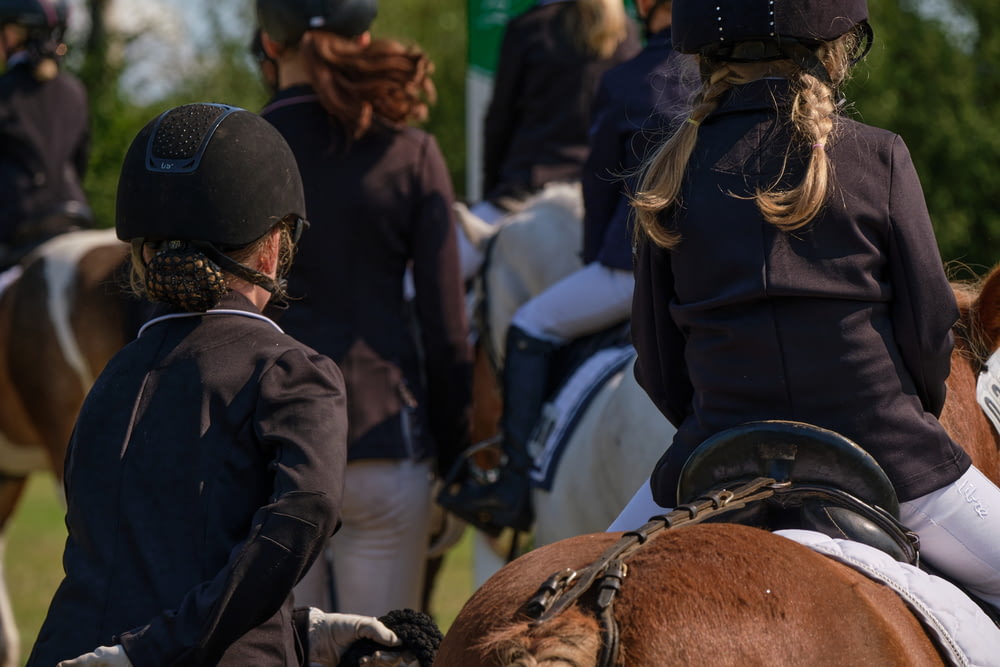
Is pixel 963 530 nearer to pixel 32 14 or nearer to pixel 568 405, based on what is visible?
pixel 568 405

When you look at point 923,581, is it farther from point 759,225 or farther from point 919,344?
point 759,225

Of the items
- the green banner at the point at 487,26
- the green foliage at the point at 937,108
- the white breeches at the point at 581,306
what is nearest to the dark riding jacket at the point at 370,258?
the white breeches at the point at 581,306

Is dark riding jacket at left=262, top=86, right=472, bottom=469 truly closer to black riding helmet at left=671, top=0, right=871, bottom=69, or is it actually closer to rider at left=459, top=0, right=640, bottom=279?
rider at left=459, top=0, right=640, bottom=279

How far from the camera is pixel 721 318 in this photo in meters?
2.52

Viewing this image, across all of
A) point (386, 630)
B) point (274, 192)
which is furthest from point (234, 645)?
point (274, 192)

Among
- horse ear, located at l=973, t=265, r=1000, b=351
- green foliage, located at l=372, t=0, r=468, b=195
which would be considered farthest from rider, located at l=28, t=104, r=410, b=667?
green foliage, located at l=372, t=0, r=468, b=195

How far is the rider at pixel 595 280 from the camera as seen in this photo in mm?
4219

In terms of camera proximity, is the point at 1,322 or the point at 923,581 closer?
the point at 923,581

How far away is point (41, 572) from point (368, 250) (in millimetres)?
5974

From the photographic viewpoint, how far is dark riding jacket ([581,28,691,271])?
4.18 meters

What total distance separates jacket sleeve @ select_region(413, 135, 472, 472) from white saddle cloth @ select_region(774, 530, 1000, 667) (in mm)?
2294

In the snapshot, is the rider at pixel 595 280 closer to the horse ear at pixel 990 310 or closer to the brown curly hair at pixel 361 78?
the brown curly hair at pixel 361 78

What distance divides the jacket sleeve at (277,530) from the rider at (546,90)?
339 cm

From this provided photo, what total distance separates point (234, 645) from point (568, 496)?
6.96ft
